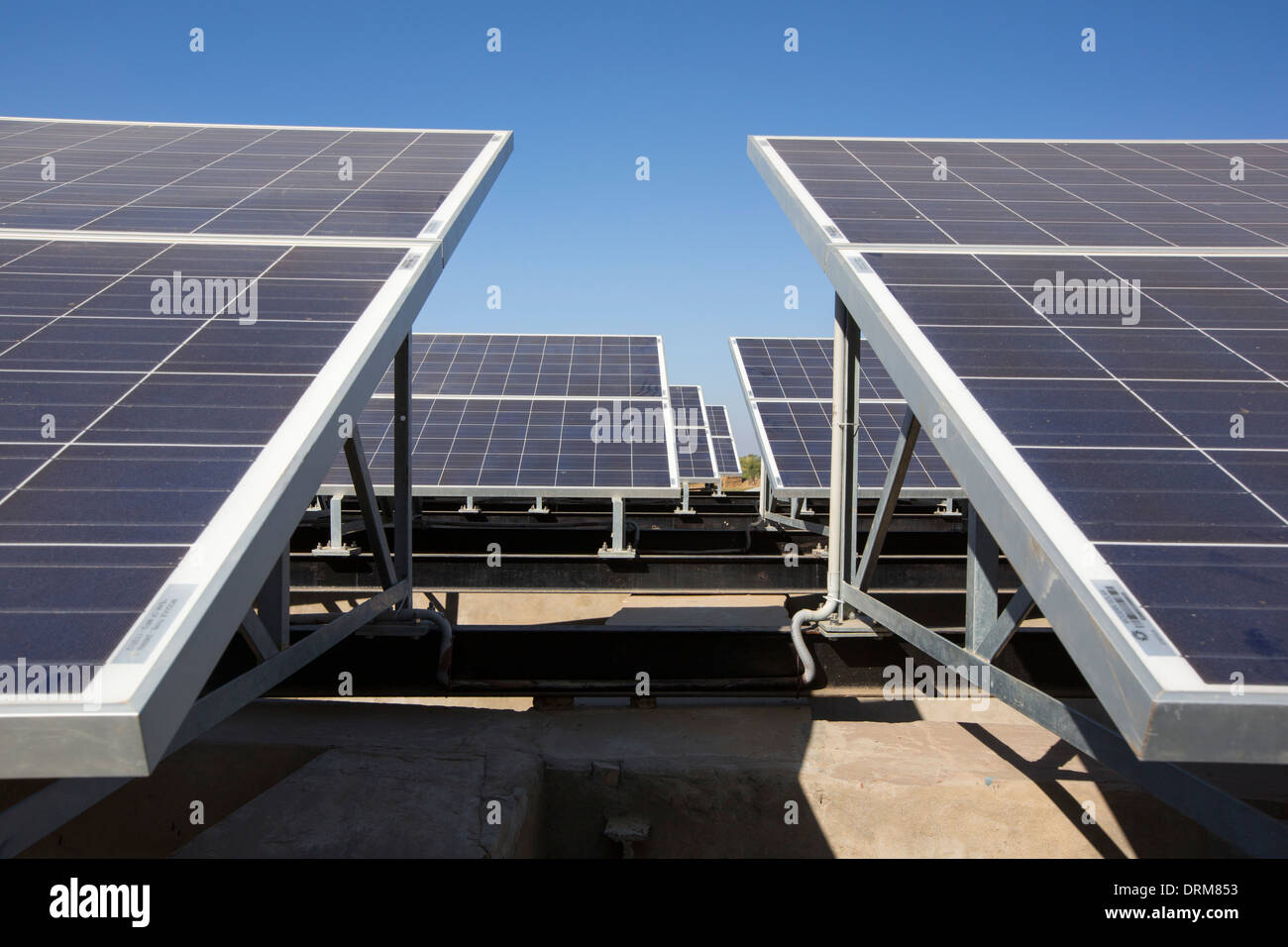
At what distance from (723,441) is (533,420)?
2409 cm

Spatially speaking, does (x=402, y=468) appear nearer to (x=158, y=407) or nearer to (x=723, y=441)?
(x=158, y=407)

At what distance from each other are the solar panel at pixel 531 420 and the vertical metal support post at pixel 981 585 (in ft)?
22.5

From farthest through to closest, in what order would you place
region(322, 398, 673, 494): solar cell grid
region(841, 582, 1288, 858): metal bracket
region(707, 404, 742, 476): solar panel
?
region(707, 404, 742, 476): solar panel
region(322, 398, 673, 494): solar cell grid
region(841, 582, 1288, 858): metal bracket

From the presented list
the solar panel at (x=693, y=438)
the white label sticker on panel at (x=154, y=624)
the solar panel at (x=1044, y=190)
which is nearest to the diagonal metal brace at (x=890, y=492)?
the solar panel at (x=1044, y=190)

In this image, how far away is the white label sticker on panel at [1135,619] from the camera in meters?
2.63

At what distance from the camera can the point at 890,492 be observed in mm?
6098

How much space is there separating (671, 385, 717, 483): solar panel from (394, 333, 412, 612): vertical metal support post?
23.9ft

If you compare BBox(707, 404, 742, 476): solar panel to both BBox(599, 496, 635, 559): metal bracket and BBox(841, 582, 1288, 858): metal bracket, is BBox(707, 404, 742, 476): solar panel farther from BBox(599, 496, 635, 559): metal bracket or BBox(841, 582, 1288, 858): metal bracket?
BBox(841, 582, 1288, 858): metal bracket

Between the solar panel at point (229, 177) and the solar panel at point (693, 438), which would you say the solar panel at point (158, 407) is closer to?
the solar panel at point (229, 177)

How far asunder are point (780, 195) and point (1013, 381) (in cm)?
344

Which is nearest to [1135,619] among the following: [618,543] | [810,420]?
[618,543]

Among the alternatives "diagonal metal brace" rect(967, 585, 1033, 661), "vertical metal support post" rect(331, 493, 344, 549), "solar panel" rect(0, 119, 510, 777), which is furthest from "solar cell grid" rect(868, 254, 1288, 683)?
"vertical metal support post" rect(331, 493, 344, 549)

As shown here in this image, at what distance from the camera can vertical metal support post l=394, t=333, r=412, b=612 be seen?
6.45 meters
